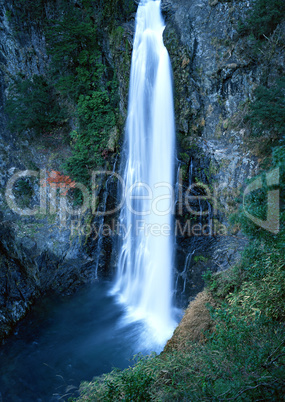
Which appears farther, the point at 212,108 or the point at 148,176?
the point at 148,176

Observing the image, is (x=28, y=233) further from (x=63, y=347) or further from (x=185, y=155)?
(x=185, y=155)

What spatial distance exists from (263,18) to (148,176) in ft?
20.6

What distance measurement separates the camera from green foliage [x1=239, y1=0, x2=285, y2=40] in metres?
7.78

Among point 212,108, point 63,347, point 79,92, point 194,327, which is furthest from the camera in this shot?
point 79,92

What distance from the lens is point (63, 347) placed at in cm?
795

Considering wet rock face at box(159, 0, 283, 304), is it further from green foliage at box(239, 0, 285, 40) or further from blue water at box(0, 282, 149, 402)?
blue water at box(0, 282, 149, 402)

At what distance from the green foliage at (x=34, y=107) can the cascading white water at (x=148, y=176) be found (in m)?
4.26

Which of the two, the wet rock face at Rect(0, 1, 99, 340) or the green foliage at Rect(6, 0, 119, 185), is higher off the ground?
the green foliage at Rect(6, 0, 119, 185)

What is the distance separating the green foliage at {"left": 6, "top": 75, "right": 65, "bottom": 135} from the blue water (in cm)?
793

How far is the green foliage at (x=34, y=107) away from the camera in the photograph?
11.9 meters

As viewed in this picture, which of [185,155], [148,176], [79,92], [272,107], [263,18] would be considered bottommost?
[148,176]

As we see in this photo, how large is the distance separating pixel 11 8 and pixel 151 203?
1178cm

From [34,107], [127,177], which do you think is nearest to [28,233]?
[127,177]

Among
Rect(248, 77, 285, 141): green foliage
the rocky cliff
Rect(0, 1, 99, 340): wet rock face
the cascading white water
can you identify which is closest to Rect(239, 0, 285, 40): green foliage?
the rocky cliff
